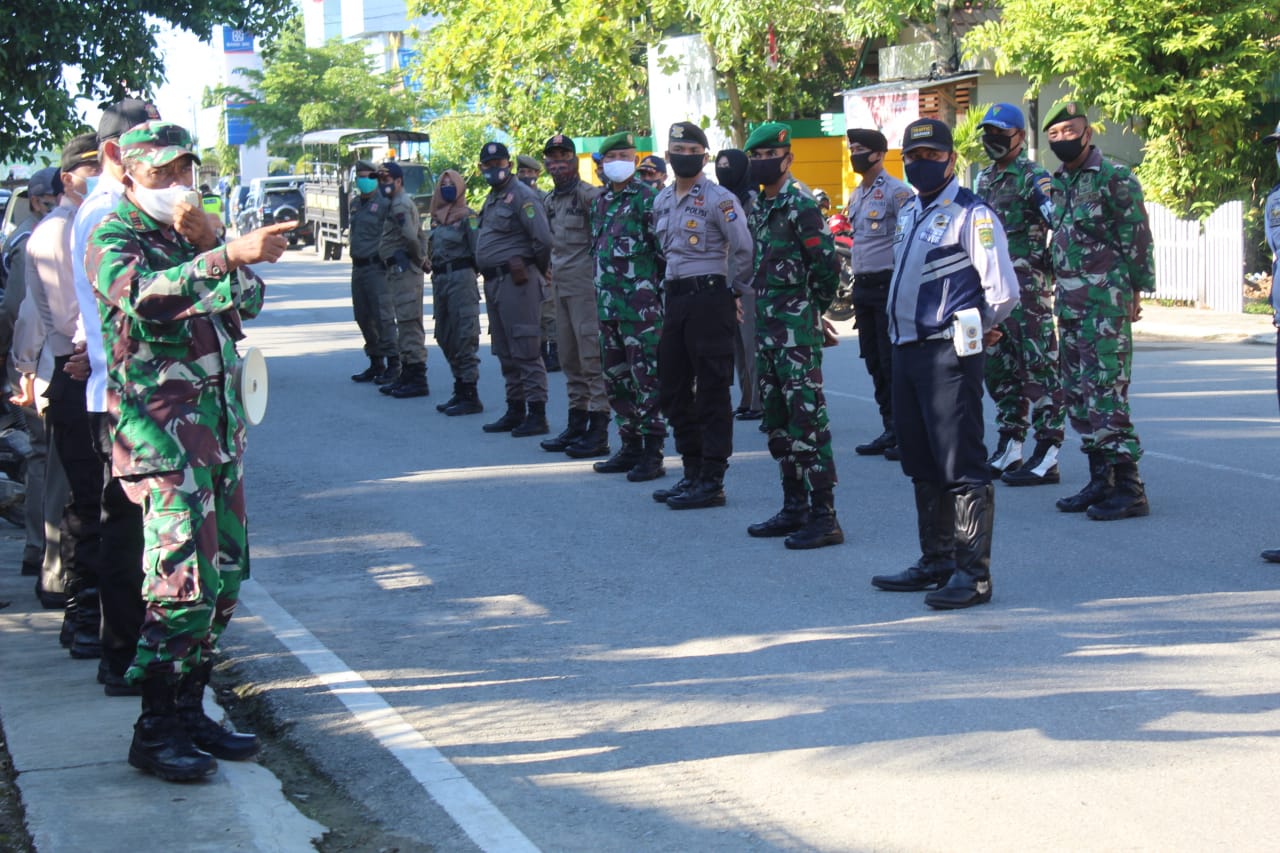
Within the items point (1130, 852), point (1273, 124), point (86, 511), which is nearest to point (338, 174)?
→ point (1273, 124)

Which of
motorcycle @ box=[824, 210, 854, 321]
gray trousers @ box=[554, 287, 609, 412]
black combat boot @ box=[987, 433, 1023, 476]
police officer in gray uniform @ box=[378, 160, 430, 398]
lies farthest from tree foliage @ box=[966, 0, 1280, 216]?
black combat boot @ box=[987, 433, 1023, 476]

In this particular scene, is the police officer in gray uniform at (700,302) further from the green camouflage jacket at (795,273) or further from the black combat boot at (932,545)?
the black combat boot at (932,545)

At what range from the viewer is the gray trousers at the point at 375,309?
15.2 m

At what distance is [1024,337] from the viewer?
9.52m

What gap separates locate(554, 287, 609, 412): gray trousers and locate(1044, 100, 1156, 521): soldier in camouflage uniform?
12.2 feet

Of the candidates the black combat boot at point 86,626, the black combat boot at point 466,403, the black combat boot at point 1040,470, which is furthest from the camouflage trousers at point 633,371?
the black combat boot at point 86,626

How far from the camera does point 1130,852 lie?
425 centimetres

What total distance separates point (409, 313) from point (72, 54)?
377cm

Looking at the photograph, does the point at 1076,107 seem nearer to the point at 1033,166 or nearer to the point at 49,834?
the point at 1033,166

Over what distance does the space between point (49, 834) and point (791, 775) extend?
7.12 feet

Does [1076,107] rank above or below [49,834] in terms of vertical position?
above

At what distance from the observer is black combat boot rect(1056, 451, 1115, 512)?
8.63 meters

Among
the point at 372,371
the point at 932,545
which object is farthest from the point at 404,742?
the point at 372,371

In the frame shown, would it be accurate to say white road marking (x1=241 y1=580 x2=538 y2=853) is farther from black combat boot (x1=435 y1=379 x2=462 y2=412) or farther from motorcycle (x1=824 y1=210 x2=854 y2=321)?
motorcycle (x1=824 y1=210 x2=854 y2=321)
